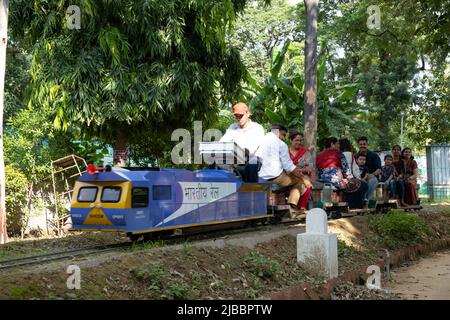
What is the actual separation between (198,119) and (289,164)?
525cm

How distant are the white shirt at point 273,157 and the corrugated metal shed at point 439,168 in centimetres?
1718

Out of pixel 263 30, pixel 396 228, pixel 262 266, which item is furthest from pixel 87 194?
pixel 263 30

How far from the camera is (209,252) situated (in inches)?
314

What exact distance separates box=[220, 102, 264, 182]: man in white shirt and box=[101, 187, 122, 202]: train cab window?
275 centimetres

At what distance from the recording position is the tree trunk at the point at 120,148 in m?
16.0

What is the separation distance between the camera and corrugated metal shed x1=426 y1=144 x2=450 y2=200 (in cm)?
2656

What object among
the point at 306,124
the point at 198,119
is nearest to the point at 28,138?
the point at 198,119

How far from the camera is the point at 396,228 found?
43.1 ft

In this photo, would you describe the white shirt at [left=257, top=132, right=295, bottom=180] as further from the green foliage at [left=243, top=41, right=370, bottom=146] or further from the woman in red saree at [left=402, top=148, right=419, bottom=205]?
the green foliage at [left=243, top=41, right=370, bottom=146]

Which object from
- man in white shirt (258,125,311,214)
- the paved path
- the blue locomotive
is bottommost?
the paved path

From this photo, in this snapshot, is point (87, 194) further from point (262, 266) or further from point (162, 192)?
point (262, 266)

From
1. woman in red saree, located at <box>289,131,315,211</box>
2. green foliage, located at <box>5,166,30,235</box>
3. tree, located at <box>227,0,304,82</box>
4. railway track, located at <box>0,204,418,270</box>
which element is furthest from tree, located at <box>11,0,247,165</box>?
tree, located at <box>227,0,304,82</box>

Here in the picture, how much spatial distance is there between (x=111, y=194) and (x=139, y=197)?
1.28 ft

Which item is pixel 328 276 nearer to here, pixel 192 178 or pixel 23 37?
pixel 192 178
